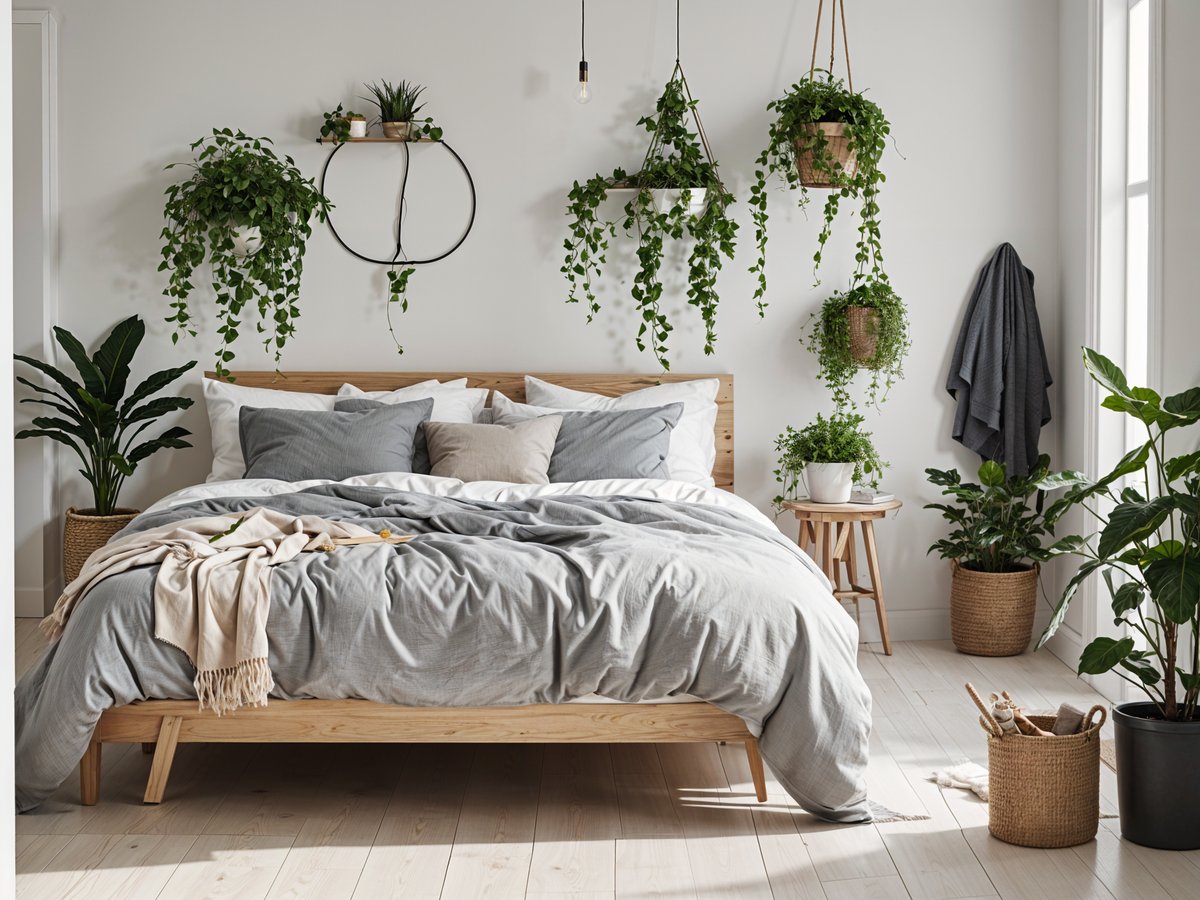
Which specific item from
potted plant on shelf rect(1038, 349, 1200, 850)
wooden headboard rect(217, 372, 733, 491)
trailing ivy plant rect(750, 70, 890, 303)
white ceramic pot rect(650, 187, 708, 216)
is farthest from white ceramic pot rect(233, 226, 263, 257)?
potted plant on shelf rect(1038, 349, 1200, 850)

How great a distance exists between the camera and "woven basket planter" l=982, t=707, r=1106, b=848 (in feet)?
9.29

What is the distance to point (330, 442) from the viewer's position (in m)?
4.47

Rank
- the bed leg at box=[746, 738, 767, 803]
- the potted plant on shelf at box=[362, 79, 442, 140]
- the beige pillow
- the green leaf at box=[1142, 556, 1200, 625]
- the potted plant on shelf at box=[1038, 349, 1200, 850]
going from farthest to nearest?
the potted plant on shelf at box=[362, 79, 442, 140] < the beige pillow < the bed leg at box=[746, 738, 767, 803] < the potted plant on shelf at box=[1038, 349, 1200, 850] < the green leaf at box=[1142, 556, 1200, 625]

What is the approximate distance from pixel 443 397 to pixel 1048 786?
280cm

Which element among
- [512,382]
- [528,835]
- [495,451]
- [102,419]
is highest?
[512,382]

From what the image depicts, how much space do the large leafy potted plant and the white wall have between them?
0.87 feet

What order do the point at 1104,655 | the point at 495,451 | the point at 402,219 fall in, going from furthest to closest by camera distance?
the point at 402,219, the point at 495,451, the point at 1104,655

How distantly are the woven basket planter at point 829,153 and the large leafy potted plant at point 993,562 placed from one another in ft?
4.19

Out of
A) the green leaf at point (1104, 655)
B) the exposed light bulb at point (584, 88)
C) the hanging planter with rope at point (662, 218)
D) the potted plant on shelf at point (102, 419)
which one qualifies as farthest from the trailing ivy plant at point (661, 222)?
the green leaf at point (1104, 655)

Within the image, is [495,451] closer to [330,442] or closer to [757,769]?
[330,442]

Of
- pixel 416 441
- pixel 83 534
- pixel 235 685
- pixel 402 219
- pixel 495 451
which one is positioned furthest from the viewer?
pixel 402 219

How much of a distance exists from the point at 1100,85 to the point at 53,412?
445cm

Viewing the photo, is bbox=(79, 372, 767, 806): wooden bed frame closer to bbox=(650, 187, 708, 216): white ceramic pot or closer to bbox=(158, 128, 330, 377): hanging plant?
bbox=(158, 128, 330, 377): hanging plant

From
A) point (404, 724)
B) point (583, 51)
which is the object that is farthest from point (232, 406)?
point (404, 724)
